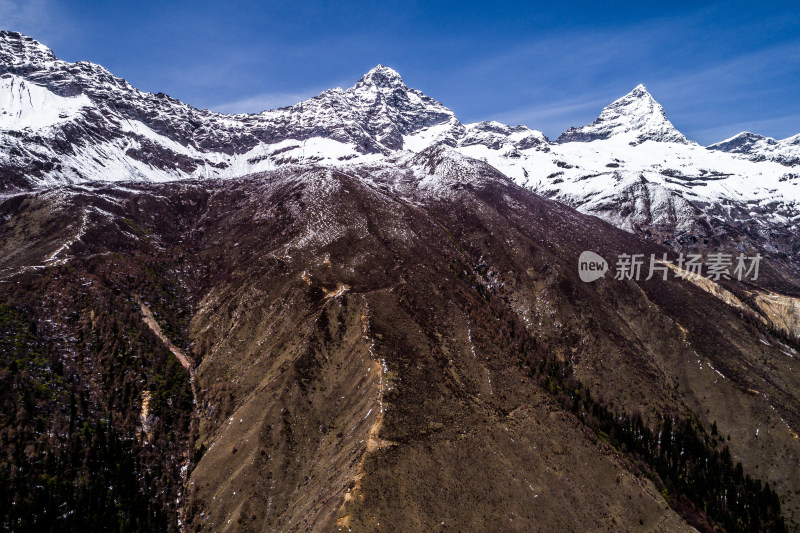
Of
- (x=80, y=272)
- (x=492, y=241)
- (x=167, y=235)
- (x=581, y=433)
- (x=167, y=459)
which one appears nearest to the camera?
(x=167, y=459)

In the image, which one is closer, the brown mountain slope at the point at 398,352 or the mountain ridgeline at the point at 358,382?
the mountain ridgeline at the point at 358,382

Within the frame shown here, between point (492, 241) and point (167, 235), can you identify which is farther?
point (492, 241)

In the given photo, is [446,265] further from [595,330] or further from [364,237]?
[595,330]

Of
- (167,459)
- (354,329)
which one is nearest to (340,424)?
(354,329)

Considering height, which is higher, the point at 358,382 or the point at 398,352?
the point at 398,352

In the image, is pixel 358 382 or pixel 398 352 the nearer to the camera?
pixel 358 382

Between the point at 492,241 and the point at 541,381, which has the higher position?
the point at 492,241

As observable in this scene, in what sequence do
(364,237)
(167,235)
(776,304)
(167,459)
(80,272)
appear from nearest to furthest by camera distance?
(167,459) < (80,272) < (364,237) < (167,235) < (776,304)

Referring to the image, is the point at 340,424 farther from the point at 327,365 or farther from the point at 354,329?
the point at 354,329

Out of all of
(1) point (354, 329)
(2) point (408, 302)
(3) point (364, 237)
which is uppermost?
(3) point (364, 237)

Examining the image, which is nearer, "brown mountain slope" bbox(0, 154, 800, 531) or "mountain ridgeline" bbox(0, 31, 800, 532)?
"mountain ridgeline" bbox(0, 31, 800, 532)
